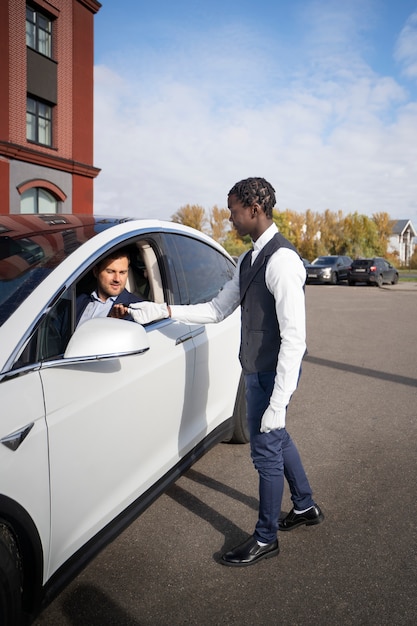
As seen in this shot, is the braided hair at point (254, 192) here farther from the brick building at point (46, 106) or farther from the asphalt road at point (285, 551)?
the brick building at point (46, 106)

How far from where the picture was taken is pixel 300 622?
246 cm

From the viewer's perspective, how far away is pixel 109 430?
7.84 ft

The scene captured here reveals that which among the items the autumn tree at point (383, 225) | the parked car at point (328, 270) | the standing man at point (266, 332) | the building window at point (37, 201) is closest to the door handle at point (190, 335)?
the standing man at point (266, 332)

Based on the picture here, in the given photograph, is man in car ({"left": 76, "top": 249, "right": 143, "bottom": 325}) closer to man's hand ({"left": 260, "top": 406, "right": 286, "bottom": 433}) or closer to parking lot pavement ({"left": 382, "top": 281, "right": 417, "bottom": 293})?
man's hand ({"left": 260, "top": 406, "right": 286, "bottom": 433})

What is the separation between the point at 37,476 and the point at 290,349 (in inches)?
47.6

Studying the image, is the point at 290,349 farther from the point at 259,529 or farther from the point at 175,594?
the point at 175,594

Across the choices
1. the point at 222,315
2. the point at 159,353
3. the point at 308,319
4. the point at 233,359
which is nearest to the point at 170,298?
the point at 222,315

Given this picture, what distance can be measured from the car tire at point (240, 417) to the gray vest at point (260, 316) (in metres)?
1.28

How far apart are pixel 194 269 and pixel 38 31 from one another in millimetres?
21417

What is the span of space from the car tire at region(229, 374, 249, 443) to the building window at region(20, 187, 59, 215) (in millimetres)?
18238

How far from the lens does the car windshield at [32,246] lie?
87.2 inches

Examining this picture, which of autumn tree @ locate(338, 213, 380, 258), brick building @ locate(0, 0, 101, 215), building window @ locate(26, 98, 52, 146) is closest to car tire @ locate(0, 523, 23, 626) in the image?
brick building @ locate(0, 0, 101, 215)

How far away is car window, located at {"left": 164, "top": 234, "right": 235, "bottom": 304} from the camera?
347cm

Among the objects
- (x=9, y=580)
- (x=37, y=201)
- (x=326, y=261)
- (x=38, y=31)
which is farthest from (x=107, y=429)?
(x=326, y=261)
